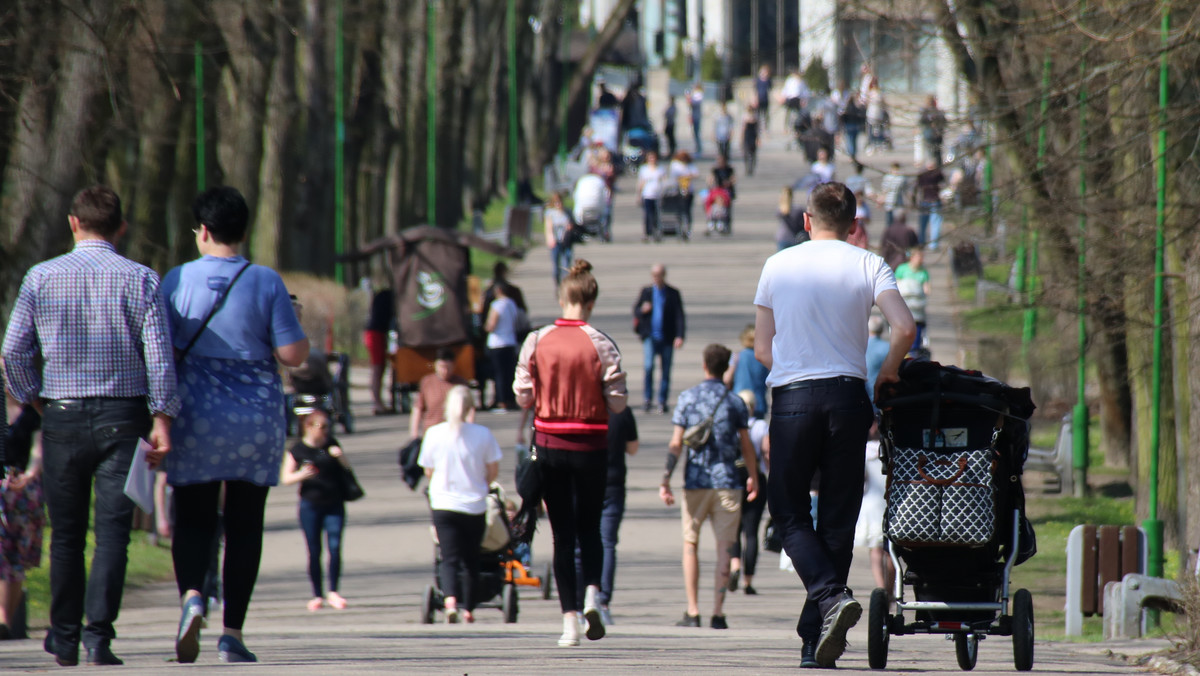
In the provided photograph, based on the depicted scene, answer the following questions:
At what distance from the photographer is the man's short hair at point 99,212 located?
24.5 feet

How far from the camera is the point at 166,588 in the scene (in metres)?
Answer: 14.8

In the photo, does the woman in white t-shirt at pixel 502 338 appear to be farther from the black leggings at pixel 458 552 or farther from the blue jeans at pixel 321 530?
the black leggings at pixel 458 552

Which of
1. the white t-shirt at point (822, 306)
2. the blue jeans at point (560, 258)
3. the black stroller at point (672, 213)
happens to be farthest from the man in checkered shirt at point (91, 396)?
the black stroller at point (672, 213)

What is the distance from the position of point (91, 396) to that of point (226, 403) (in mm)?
508

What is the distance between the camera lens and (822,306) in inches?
275

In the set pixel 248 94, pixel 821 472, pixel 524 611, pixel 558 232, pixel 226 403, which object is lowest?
Answer: pixel 524 611

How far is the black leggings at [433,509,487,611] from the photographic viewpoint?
1223cm

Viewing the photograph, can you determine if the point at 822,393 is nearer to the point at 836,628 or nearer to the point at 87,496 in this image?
the point at 836,628

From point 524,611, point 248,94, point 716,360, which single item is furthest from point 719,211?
point 716,360

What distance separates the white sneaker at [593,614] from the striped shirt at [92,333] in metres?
2.13

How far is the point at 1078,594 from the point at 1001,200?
327cm

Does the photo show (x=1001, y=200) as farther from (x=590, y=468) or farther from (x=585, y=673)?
(x=585, y=673)

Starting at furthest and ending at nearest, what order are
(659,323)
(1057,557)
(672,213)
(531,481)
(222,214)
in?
(672,213)
(659,323)
(1057,557)
(531,481)
(222,214)

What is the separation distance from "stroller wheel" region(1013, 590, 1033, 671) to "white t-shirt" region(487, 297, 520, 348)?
15.4 metres
